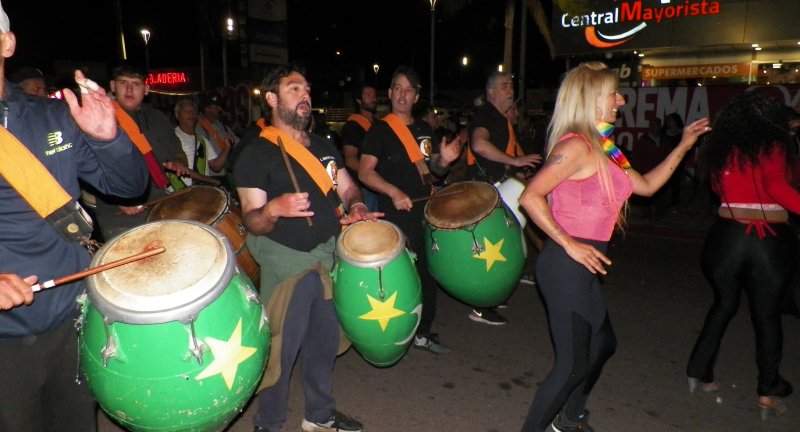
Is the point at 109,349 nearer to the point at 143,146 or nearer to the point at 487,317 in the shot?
the point at 143,146

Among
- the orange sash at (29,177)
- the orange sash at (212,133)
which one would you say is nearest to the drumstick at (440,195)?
the orange sash at (29,177)

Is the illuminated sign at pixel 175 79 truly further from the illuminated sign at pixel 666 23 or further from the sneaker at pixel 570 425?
the sneaker at pixel 570 425

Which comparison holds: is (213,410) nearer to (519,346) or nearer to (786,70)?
(519,346)

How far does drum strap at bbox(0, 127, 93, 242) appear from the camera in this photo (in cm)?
180

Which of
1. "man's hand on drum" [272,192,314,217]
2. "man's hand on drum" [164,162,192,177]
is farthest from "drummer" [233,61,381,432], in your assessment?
"man's hand on drum" [164,162,192,177]

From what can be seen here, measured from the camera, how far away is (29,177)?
5.99 feet

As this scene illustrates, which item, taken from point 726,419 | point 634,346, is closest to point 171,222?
point 726,419

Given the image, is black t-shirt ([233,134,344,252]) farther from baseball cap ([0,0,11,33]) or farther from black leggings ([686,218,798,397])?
black leggings ([686,218,798,397])

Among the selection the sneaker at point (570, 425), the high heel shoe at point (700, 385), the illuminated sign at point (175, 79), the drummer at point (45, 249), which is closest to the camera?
the drummer at point (45, 249)

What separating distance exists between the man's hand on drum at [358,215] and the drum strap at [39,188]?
1.40 m

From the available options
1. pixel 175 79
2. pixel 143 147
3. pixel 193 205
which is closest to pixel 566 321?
pixel 193 205

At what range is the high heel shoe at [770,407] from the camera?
132 inches

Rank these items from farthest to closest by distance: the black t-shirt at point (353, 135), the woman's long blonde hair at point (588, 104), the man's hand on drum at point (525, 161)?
the black t-shirt at point (353, 135)
the man's hand on drum at point (525, 161)
the woman's long blonde hair at point (588, 104)

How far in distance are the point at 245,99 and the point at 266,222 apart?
9.04 metres
